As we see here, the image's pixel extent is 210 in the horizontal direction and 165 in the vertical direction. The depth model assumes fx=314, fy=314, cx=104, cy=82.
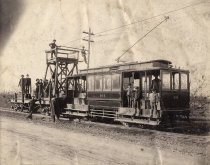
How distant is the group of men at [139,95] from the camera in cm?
1041

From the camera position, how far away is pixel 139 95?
1145 centimetres

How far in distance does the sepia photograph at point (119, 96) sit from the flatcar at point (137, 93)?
0.12ft

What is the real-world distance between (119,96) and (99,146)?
3808 mm

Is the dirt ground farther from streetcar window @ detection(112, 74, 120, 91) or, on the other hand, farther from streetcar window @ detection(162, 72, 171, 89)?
streetcar window @ detection(162, 72, 171, 89)

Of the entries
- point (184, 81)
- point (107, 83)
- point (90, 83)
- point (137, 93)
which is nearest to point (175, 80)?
point (184, 81)

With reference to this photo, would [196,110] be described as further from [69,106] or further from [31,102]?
[31,102]

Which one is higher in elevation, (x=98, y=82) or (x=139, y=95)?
(x=98, y=82)

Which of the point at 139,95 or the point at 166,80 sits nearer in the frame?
the point at 166,80

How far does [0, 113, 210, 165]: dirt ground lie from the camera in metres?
7.30

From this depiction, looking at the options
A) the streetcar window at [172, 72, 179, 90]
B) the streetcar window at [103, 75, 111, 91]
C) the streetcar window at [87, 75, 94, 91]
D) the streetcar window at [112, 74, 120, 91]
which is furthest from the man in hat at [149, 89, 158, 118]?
the streetcar window at [87, 75, 94, 91]

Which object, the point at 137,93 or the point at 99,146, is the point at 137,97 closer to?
the point at 137,93

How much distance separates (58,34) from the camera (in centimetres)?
2172

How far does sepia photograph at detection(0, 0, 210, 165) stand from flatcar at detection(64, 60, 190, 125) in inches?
1.4

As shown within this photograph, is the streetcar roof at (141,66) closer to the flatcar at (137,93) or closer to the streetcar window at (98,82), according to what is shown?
the flatcar at (137,93)
